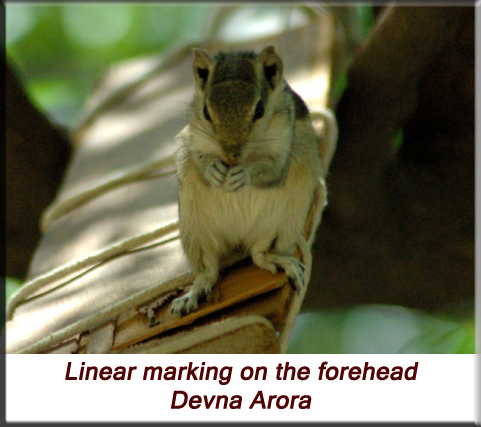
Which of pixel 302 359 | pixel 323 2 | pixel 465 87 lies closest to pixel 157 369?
pixel 302 359

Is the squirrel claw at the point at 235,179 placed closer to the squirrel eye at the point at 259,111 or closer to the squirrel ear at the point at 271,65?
the squirrel eye at the point at 259,111

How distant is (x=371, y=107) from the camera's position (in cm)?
208

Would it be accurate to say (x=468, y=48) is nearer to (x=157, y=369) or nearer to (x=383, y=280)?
(x=383, y=280)

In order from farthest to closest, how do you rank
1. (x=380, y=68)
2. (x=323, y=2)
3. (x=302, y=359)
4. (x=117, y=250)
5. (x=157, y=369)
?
(x=323, y=2), (x=380, y=68), (x=117, y=250), (x=302, y=359), (x=157, y=369)

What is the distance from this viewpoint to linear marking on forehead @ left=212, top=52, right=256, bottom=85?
127 centimetres

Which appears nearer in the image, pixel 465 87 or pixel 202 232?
pixel 202 232

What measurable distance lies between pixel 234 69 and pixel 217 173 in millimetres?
231

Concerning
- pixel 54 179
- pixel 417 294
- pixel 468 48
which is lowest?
pixel 417 294

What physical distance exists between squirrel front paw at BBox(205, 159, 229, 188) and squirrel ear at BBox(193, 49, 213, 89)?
22 centimetres

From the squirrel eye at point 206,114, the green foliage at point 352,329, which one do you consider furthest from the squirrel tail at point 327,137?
the green foliage at point 352,329

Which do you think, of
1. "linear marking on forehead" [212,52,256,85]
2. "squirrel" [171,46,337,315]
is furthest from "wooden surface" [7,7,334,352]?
"linear marking on forehead" [212,52,256,85]

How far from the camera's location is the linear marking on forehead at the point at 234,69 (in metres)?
1.27

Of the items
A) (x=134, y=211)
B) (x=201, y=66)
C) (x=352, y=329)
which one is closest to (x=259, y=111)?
(x=201, y=66)

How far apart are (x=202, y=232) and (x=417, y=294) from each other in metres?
1.10
